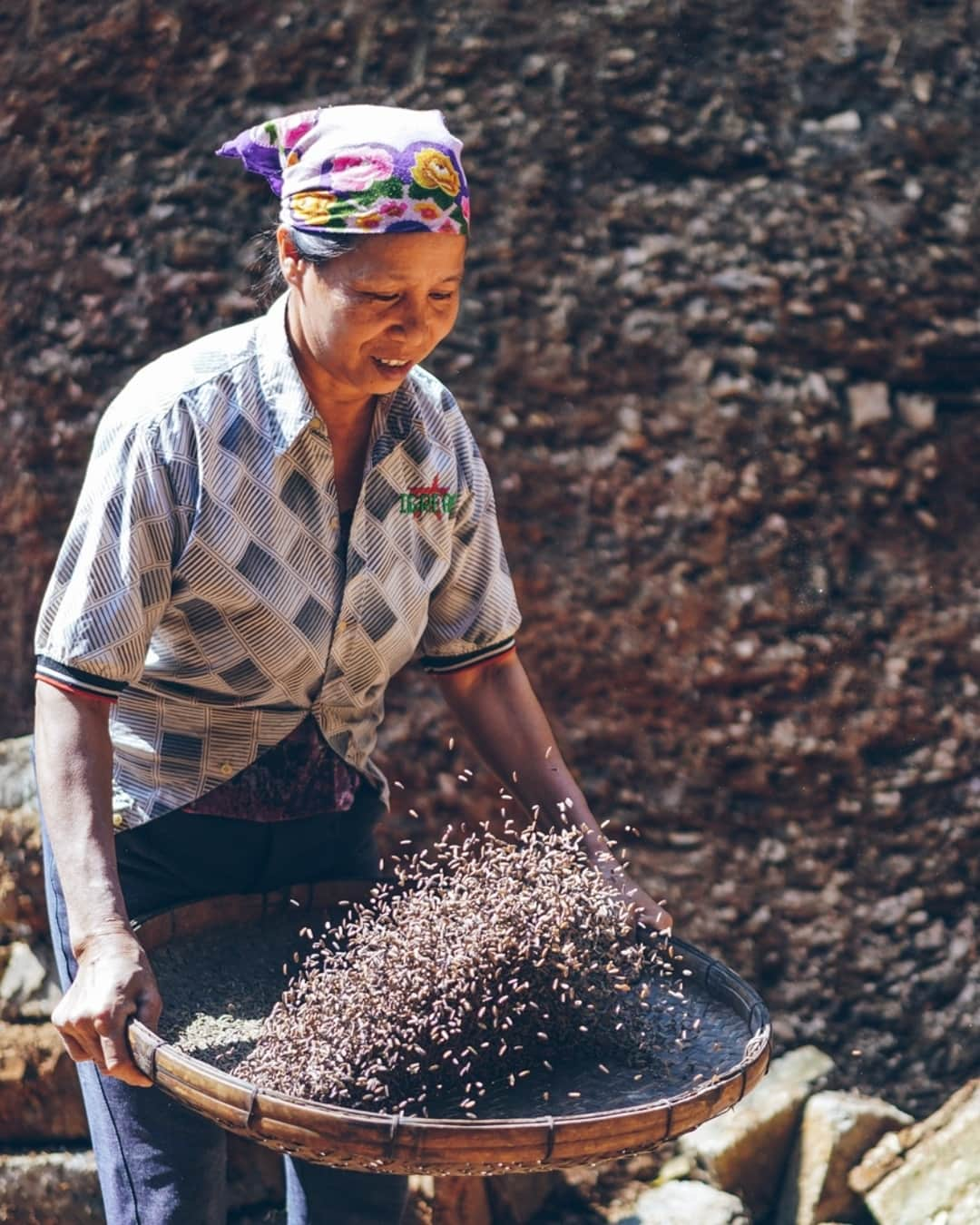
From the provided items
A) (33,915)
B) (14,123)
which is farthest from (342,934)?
(14,123)

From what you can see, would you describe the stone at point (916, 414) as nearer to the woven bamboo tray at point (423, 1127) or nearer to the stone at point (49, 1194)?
the woven bamboo tray at point (423, 1127)

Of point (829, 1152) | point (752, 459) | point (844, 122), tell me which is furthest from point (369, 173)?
point (829, 1152)

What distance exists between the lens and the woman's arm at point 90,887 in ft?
4.99

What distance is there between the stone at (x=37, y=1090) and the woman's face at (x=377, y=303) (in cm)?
152

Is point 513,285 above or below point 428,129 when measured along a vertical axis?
below

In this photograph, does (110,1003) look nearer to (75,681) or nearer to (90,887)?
(90,887)

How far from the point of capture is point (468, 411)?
3.10 meters

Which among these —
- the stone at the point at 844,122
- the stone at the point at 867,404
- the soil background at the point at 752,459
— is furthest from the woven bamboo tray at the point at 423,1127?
the stone at the point at 844,122

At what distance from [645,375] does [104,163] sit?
135 cm

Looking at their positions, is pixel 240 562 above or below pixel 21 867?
above

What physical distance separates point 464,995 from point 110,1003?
0.37 metres

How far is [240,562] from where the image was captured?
67.0 inches

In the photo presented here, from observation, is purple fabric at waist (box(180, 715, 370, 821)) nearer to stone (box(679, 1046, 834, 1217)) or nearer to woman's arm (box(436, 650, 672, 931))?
woman's arm (box(436, 650, 672, 931))

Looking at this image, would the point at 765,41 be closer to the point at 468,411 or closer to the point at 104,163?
the point at 468,411
